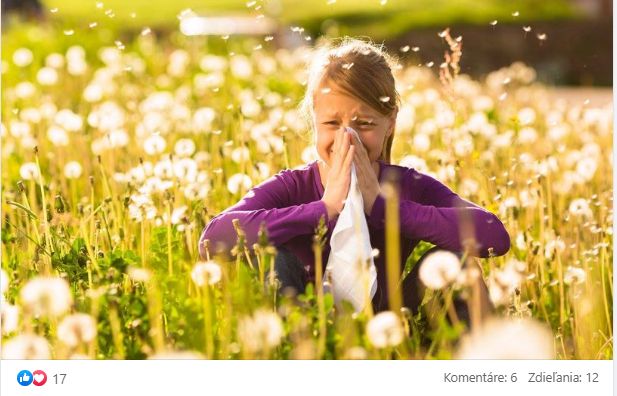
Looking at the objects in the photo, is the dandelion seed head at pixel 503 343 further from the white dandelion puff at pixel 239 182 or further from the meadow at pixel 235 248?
the white dandelion puff at pixel 239 182

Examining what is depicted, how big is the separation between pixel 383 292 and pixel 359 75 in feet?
1.71

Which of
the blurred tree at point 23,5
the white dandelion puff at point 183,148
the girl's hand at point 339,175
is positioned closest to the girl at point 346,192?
the girl's hand at point 339,175

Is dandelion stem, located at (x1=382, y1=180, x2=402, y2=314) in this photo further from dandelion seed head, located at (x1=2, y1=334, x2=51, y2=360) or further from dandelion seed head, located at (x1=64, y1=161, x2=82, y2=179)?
dandelion seed head, located at (x1=64, y1=161, x2=82, y2=179)

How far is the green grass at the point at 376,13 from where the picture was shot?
12461mm

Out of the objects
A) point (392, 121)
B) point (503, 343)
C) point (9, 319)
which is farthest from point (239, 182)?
point (503, 343)

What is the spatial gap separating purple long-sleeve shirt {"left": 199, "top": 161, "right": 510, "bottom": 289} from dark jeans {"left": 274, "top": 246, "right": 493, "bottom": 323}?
0.03 m

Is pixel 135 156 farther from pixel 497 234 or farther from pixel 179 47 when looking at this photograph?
pixel 179 47
